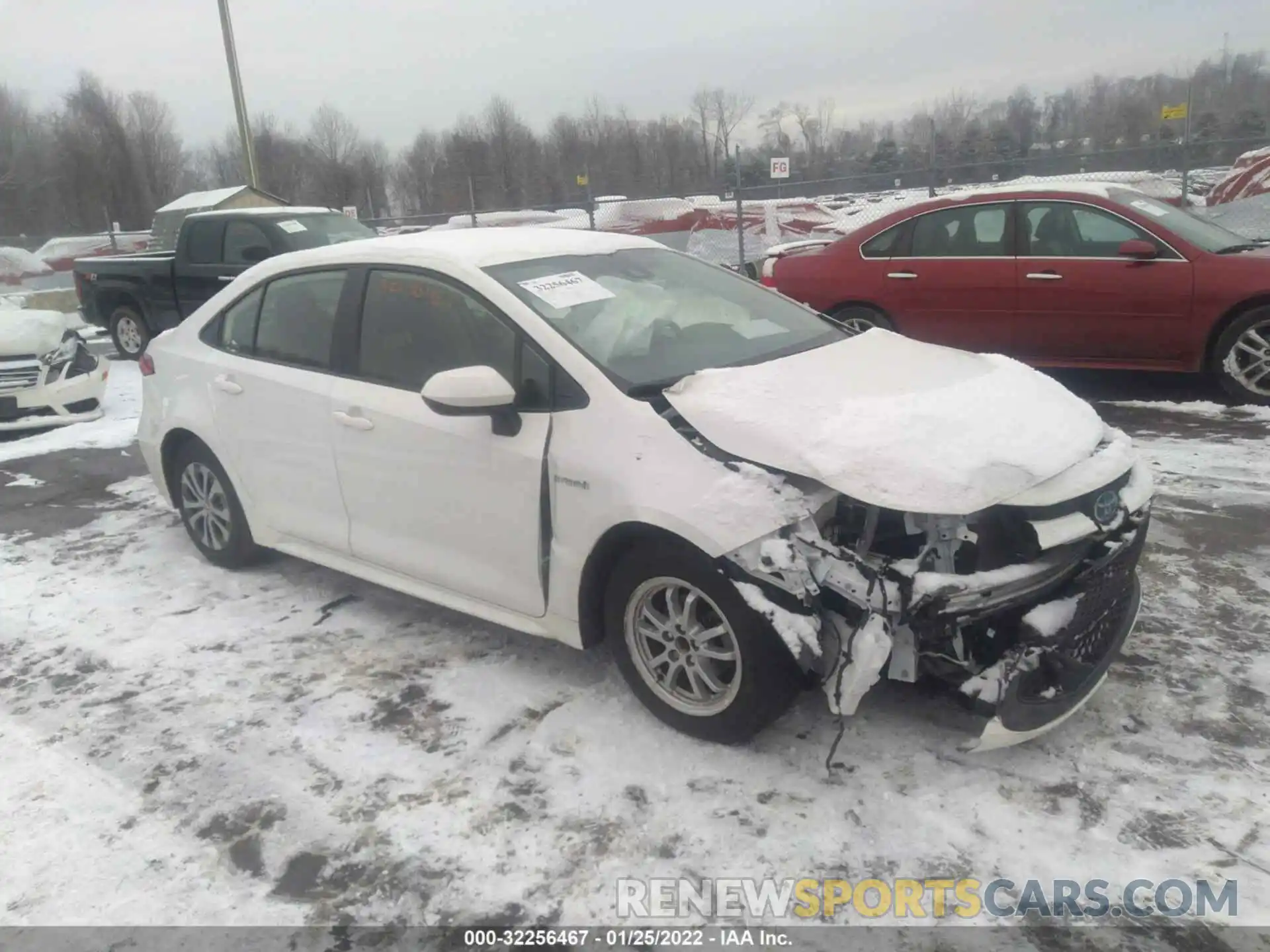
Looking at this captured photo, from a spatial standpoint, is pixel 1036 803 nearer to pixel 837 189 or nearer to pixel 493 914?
pixel 493 914

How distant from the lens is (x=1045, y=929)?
243 cm

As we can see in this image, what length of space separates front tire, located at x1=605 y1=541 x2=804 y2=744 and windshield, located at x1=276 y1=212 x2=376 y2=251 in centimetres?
867

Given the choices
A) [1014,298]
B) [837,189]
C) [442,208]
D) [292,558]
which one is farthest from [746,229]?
[442,208]

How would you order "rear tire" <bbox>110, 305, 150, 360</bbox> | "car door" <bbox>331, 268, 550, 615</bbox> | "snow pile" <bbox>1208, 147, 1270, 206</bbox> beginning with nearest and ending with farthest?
"car door" <bbox>331, 268, 550, 615</bbox> → "rear tire" <bbox>110, 305, 150, 360</bbox> → "snow pile" <bbox>1208, 147, 1270, 206</bbox>

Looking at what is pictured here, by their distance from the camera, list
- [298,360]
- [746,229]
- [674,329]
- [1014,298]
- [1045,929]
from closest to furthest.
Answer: [1045,929], [674,329], [298,360], [1014,298], [746,229]

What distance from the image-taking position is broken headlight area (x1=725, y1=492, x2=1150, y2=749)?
278cm

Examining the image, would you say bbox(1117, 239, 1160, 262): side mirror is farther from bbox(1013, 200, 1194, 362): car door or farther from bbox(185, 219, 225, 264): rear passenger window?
bbox(185, 219, 225, 264): rear passenger window

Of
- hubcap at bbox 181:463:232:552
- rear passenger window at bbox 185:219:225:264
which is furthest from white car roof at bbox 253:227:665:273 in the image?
rear passenger window at bbox 185:219:225:264

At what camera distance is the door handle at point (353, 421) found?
393 centimetres

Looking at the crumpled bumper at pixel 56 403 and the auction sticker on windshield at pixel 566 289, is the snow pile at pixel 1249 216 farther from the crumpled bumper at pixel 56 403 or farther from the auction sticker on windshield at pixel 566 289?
the crumpled bumper at pixel 56 403

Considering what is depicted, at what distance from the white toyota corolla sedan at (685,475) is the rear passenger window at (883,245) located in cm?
419

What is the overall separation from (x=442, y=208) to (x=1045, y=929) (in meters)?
47.2

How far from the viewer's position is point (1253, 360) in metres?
6.83

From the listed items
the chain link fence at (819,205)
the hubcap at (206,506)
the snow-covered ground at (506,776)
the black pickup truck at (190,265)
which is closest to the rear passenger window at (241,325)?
the hubcap at (206,506)
